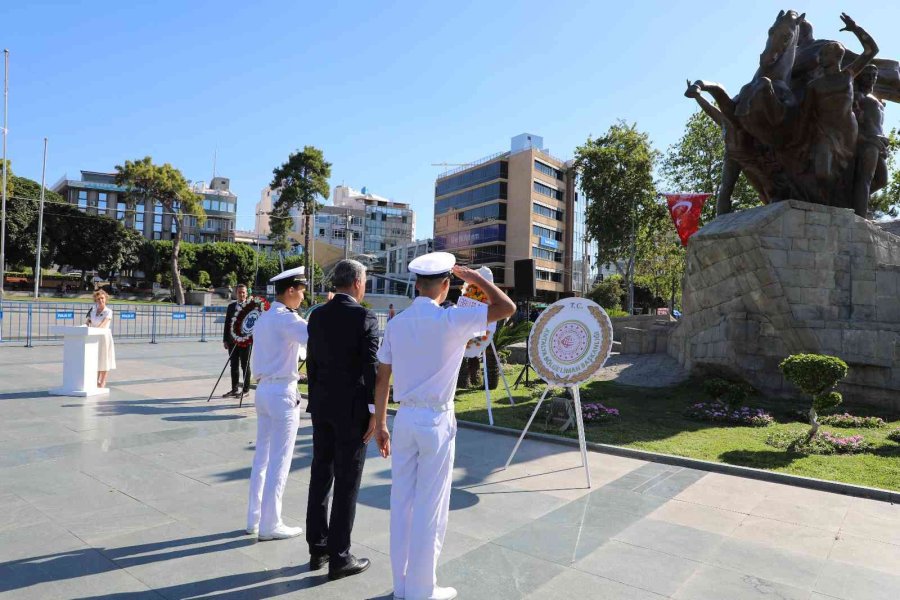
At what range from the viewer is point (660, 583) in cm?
392

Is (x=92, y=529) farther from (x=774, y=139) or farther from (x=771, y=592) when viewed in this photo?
(x=774, y=139)

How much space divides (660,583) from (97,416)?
874 cm

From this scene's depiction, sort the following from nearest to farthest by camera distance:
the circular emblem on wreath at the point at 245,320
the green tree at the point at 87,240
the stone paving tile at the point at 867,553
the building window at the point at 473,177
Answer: the stone paving tile at the point at 867,553, the circular emblem on wreath at the point at 245,320, the green tree at the point at 87,240, the building window at the point at 473,177

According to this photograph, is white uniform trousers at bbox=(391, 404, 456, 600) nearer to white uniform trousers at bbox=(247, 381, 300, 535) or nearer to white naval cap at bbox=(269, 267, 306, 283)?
white uniform trousers at bbox=(247, 381, 300, 535)

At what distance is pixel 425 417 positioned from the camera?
11.3ft

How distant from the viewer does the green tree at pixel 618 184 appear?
131 ft

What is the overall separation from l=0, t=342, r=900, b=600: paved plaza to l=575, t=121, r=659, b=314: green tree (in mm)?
34952

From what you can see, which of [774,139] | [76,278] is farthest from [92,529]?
[76,278]

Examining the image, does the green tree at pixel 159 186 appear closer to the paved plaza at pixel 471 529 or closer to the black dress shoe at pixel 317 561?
the paved plaza at pixel 471 529

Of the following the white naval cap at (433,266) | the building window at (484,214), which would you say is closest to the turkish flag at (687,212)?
the white naval cap at (433,266)

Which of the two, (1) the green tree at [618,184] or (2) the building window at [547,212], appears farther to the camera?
(2) the building window at [547,212]

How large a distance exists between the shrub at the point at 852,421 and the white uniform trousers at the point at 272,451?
29.3ft

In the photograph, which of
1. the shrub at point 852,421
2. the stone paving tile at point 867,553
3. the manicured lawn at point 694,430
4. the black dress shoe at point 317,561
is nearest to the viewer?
the black dress shoe at point 317,561

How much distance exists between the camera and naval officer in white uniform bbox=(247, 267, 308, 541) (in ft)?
14.8
